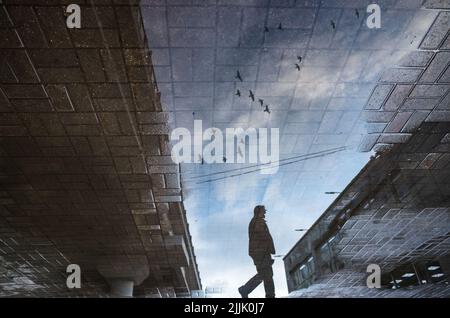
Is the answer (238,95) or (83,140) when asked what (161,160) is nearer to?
(83,140)

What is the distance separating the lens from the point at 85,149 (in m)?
3.90

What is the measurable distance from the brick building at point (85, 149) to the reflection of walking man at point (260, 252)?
4.34 ft

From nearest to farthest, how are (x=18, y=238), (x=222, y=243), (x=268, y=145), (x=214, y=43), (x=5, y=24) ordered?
(x=5, y=24) < (x=214, y=43) < (x=268, y=145) < (x=18, y=238) < (x=222, y=243)

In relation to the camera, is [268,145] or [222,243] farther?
[222,243]

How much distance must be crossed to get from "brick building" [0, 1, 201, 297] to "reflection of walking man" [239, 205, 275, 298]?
1323 millimetres

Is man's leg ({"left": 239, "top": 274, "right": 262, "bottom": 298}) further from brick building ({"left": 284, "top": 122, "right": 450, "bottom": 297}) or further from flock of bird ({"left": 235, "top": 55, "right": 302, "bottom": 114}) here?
flock of bird ({"left": 235, "top": 55, "right": 302, "bottom": 114})

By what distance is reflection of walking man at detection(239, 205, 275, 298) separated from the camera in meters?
5.82

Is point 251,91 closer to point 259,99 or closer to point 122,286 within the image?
point 259,99

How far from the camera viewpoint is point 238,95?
332 centimetres

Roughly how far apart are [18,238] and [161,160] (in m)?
3.98

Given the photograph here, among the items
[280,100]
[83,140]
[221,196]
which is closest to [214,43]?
[280,100]

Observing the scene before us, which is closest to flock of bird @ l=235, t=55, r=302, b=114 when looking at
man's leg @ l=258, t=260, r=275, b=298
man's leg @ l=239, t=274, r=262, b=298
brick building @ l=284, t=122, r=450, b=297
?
brick building @ l=284, t=122, r=450, b=297

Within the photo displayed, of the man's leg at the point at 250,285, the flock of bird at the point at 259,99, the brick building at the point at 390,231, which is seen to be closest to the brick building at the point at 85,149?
the flock of bird at the point at 259,99
